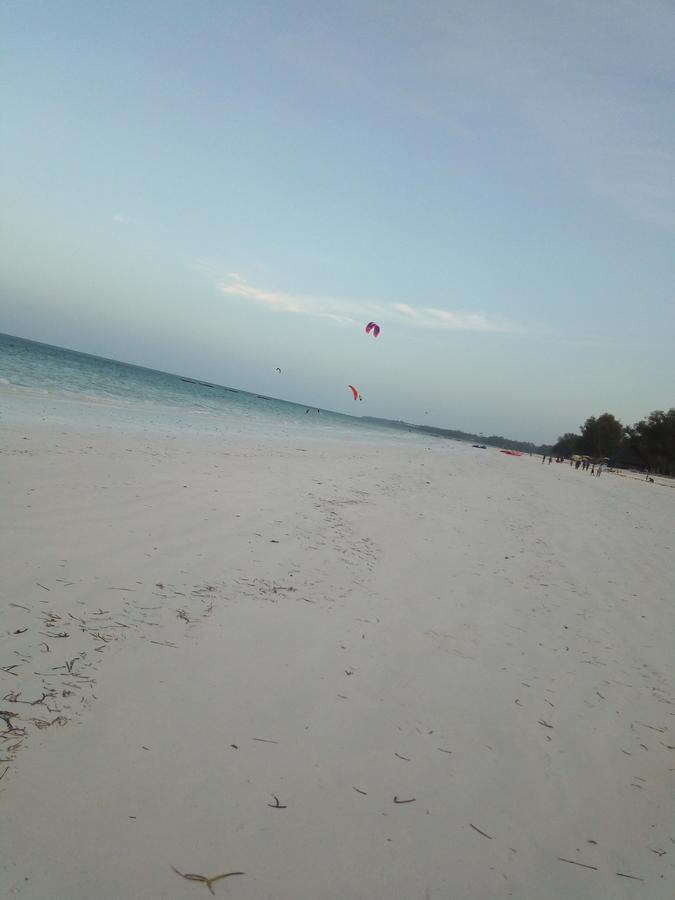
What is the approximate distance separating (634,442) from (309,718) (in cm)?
8752

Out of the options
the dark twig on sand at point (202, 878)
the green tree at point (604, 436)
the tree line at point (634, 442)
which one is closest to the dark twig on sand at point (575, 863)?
the dark twig on sand at point (202, 878)

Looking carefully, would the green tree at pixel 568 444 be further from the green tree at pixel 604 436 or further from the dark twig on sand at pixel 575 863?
the dark twig on sand at pixel 575 863

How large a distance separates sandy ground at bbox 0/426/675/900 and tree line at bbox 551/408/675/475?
71.7 m

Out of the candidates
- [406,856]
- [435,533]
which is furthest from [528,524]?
[406,856]

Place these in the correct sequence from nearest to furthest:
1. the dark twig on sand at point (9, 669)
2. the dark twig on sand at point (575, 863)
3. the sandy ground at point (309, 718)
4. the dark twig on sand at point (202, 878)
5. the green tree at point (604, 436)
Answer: the dark twig on sand at point (202, 878), the sandy ground at point (309, 718), the dark twig on sand at point (575, 863), the dark twig on sand at point (9, 669), the green tree at point (604, 436)

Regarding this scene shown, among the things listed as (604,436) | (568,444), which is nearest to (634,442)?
(604,436)

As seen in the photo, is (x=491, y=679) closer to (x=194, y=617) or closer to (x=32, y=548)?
(x=194, y=617)

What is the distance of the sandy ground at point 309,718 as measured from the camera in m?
1.74

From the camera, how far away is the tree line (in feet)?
224

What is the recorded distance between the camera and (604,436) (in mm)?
78812

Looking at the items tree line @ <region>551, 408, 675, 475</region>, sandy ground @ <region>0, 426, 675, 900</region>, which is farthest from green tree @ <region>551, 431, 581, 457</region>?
sandy ground @ <region>0, 426, 675, 900</region>

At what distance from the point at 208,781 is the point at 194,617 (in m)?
1.41

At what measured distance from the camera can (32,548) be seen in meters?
3.88

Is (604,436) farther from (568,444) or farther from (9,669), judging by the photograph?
(9,669)
